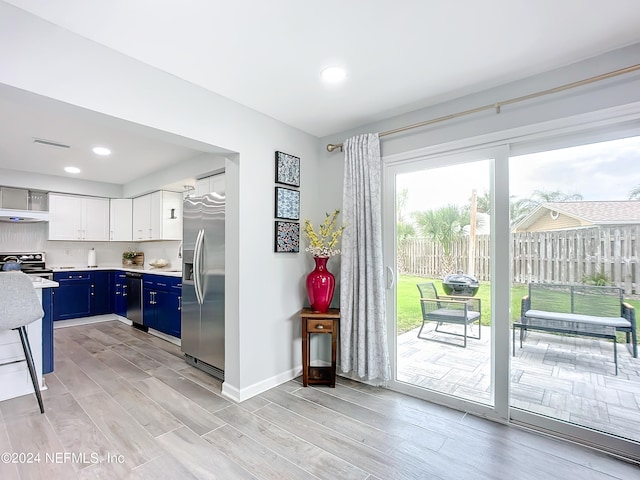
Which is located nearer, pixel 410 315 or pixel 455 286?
pixel 455 286

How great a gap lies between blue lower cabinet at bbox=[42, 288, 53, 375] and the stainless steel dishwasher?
5.52 feet

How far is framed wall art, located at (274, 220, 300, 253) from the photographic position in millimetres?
3066

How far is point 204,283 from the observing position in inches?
131

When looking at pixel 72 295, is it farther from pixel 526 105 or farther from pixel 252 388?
pixel 526 105

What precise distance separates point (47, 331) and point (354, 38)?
380 centimetres

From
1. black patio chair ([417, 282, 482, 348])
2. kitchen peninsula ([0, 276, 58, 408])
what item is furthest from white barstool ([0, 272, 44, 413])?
black patio chair ([417, 282, 482, 348])

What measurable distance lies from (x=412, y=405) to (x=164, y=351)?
307 centimetres

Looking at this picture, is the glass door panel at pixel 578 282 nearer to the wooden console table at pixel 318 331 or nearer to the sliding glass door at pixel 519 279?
the sliding glass door at pixel 519 279

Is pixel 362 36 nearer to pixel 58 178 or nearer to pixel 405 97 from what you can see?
pixel 405 97

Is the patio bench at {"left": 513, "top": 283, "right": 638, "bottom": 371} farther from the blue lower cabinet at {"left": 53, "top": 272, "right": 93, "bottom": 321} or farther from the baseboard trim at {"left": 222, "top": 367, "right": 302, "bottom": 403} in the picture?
the blue lower cabinet at {"left": 53, "top": 272, "right": 93, "bottom": 321}

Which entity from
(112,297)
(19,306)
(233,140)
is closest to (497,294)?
(233,140)

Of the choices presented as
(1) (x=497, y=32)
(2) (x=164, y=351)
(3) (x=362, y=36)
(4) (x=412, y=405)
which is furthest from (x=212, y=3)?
(2) (x=164, y=351)

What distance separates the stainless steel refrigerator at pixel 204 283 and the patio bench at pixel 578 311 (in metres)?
2.64

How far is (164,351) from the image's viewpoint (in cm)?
401
